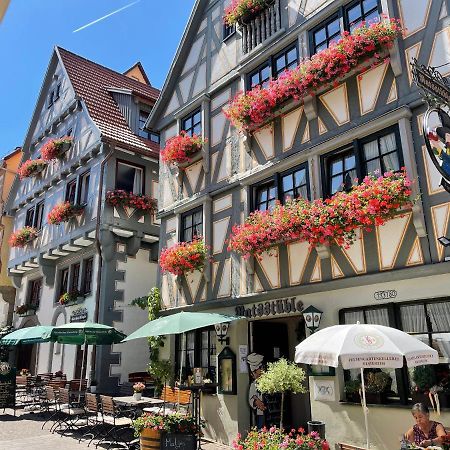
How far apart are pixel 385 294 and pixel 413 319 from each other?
0.61 meters

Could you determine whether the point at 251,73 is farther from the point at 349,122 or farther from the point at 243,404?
the point at 243,404

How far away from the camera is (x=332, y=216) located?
8273 millimetres

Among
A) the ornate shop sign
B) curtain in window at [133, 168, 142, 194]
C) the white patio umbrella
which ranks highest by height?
curtain in window at [133, 168, 142, 194]

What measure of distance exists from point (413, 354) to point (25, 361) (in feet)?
69.0

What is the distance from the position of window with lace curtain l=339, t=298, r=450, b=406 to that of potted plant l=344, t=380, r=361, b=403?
0.38ft

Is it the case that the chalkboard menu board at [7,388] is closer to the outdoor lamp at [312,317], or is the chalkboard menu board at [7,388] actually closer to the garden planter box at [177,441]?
the garden planter box at [177,441]

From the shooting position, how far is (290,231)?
8.93 m

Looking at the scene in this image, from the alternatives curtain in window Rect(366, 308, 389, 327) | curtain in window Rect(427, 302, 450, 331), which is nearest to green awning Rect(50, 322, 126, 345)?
curtain in window Rect(366, 308, 389, 327)

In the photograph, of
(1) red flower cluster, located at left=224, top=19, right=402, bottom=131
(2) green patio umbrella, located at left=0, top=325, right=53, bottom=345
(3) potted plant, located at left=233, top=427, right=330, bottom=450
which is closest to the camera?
(3) potted plant, located at left=233, top=427, right=330, bottom=450

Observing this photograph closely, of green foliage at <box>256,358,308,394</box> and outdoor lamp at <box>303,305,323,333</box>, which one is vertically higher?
outdoor lamp at <box>303,305,323,333</box>

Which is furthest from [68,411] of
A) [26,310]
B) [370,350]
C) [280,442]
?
[26,310]

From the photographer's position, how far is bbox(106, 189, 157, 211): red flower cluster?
16.5 meters

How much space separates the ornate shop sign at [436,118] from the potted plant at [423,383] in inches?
109

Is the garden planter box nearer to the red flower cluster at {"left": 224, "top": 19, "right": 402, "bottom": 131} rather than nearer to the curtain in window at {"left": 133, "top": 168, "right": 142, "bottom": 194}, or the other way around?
the red flower cluster at {"left": 224, "top": 19, "right": 402, "bottom": 131}
